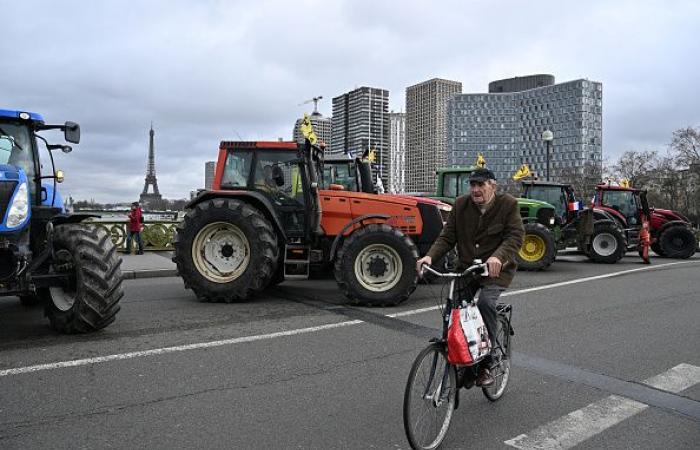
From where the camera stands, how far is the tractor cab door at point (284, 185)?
920 cm

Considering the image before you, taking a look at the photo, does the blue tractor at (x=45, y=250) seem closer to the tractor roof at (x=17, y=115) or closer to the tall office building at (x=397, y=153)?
the tractor roof at (x=17, y=115)

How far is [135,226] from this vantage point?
16734 millimetres

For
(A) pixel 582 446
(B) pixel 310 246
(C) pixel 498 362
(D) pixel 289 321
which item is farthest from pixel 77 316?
(A) pixel 582 446

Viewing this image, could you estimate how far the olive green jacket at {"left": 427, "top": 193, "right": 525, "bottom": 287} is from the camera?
411 cm

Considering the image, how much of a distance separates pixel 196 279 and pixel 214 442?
5469 millimetres

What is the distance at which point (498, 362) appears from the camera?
4.38 m

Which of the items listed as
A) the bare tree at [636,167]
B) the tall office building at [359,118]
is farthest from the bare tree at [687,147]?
the tall office building at [359,118]

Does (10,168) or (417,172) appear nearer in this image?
(10,168)

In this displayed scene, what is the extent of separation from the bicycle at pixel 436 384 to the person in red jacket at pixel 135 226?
14.3 m

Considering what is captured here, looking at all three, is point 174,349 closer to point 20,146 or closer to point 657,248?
point 20,146

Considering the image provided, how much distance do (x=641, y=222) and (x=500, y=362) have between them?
52.1 ft

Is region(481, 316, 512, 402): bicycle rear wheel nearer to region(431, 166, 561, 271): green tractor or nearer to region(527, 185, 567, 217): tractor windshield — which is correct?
region(431, 166, 561, 271): green tractor

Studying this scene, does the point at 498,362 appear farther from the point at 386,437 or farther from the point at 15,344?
the point at 15,344

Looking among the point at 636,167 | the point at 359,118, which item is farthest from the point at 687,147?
the point at 359,118
